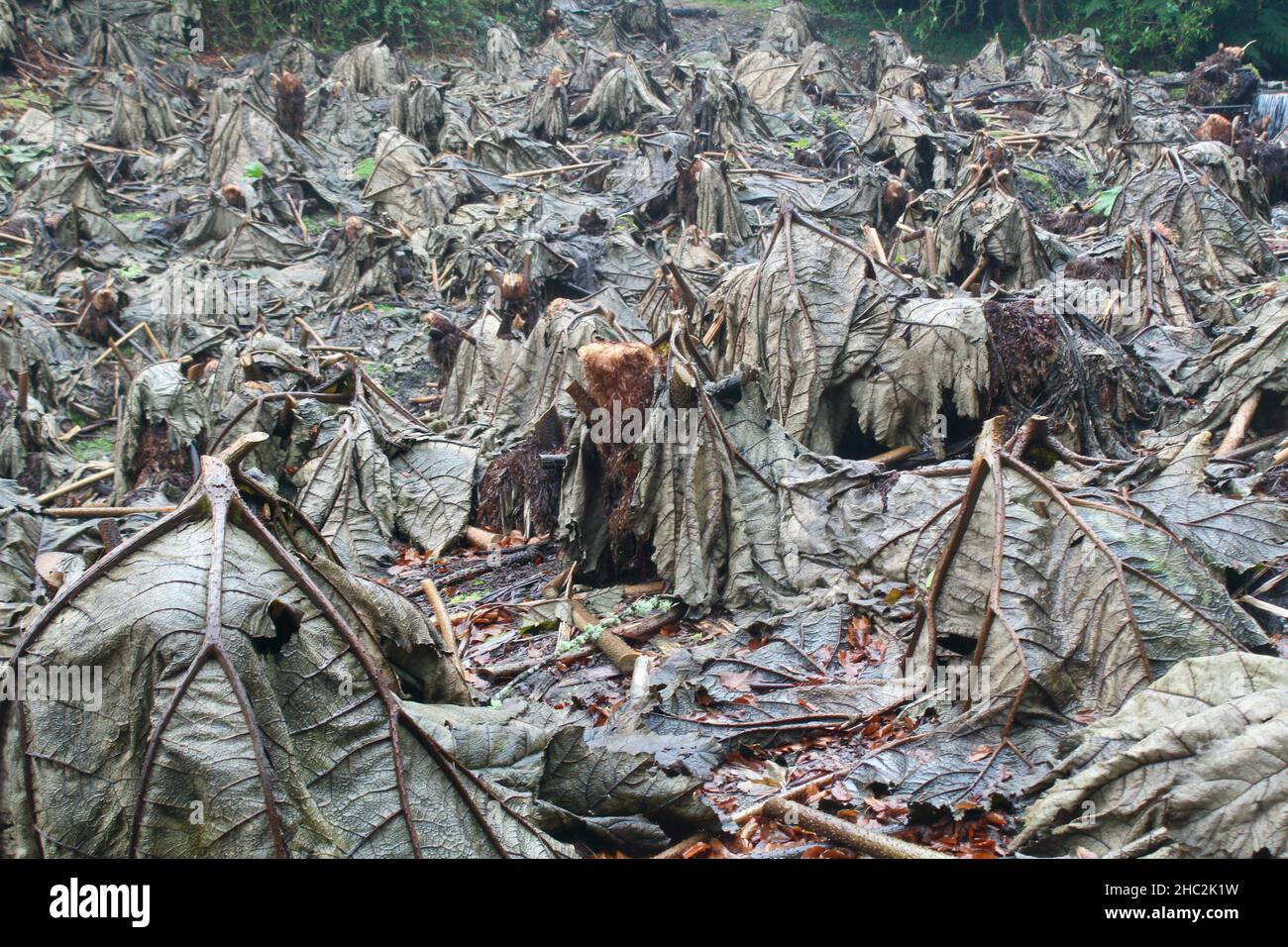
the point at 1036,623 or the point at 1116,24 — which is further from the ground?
the point at 1116,24

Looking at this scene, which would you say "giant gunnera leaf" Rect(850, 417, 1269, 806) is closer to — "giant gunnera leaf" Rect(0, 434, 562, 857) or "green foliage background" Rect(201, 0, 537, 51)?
"giant gunnera leaf" Rect(0, 434, 562, 857)

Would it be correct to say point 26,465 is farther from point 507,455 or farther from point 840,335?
point 840,335

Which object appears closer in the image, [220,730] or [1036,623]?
[220,730]

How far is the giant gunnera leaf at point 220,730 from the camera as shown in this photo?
2283mm

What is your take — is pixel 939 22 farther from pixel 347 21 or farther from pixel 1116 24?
pixel 347 21

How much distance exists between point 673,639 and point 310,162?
14056 mm

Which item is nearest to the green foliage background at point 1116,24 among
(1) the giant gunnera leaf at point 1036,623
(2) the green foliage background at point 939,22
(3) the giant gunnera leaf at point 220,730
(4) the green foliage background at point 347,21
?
(2) the green foliage background at point 939,22

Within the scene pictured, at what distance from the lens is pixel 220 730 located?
2.30 meters

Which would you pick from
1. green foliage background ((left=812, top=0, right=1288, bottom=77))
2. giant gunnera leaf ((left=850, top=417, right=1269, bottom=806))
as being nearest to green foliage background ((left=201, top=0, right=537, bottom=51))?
green foliage background ((left=812, top=0, right=1288, bottom=77))

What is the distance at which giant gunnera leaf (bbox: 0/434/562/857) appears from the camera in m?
2.28

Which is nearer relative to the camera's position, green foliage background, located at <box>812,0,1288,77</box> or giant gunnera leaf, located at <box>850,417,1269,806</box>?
giant gunnera leaf, located at <box>850,417,1269,806</box>

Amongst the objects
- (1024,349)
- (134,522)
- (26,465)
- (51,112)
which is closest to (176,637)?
(134,522)

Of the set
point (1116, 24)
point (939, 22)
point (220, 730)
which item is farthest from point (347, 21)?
point (220, 730)

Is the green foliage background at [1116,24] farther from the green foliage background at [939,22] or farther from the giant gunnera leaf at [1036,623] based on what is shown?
the giant gunnera leaf at [1036,623]
